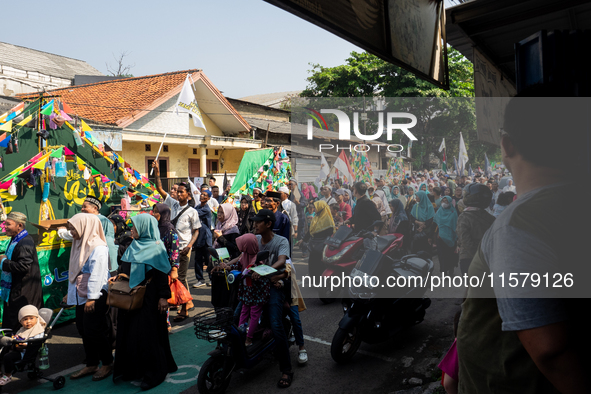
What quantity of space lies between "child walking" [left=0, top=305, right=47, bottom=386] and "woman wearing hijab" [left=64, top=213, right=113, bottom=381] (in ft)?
1.10

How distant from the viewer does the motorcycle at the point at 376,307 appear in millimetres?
4520

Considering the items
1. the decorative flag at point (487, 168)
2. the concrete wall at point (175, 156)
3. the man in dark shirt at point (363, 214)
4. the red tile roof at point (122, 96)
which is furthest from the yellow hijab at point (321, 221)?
the red tile roof at point (122, 96)

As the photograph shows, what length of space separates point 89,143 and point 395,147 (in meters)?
7.54

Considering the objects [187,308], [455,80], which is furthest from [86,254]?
[455,80]

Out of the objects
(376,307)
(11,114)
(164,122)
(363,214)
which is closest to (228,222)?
(363,214)

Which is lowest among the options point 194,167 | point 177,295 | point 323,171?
Answer: point 177,295

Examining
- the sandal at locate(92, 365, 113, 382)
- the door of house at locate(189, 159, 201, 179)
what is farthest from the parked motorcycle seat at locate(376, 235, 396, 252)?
the door of house at locate(189, 159, 201, 179)

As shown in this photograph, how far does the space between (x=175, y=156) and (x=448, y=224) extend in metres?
15.6

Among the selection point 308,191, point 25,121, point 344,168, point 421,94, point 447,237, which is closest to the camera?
point 25,121

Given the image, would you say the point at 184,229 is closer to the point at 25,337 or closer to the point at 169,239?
the point at 169,239

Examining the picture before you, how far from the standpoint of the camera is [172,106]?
758 inches

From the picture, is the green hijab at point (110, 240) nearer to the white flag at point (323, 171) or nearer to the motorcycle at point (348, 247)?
the motorcycle at point (348, 247)

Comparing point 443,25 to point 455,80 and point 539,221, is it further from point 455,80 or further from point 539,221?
point 455,80

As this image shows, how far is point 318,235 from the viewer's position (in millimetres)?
7133
